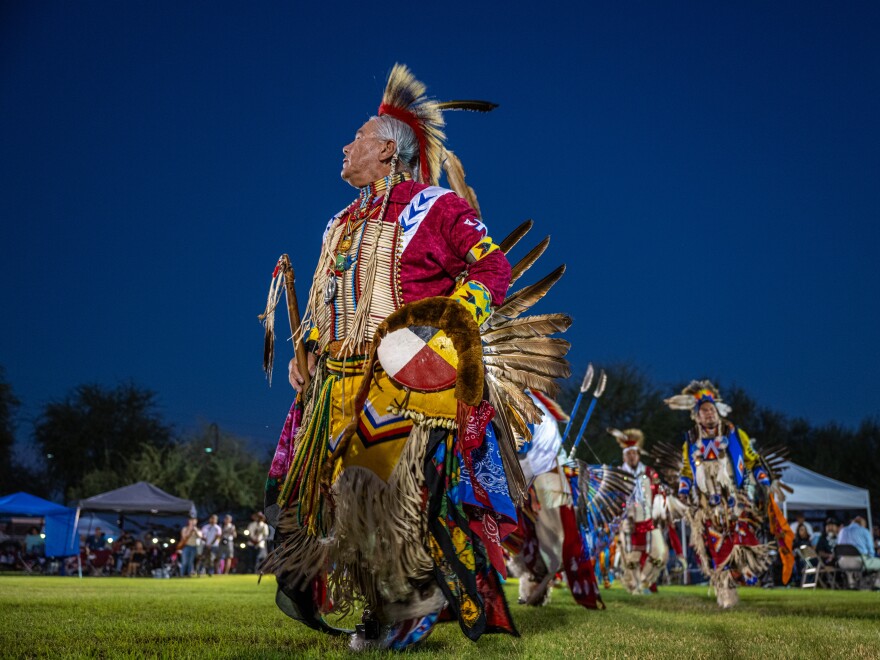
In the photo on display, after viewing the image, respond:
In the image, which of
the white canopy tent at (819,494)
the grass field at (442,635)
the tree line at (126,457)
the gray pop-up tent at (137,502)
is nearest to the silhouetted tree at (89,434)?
the tree line at (126,457)

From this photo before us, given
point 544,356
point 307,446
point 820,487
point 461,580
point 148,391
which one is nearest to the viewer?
point 461,580

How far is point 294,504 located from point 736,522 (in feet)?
19.1

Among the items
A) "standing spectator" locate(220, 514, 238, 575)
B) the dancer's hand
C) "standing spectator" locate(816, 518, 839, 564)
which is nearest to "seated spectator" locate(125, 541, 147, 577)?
"standing spectator" locate(220, 514, 238, 575)

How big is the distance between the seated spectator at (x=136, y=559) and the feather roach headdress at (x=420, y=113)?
16.2 meters

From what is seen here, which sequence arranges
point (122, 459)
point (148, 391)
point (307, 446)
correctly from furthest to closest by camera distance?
1. point (148, 391)
2. point (122, 459)
3. point (307, 446)

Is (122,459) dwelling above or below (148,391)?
below

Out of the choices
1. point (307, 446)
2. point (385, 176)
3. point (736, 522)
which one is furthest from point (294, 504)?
point (736, 522)

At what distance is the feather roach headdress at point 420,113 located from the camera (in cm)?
403

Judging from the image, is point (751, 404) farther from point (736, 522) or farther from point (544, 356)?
point (544, 356)

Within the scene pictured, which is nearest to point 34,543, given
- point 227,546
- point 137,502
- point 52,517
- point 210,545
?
point 52,517

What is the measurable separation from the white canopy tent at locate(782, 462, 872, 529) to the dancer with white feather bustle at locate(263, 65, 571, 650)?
16.5 m

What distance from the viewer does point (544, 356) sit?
3811 millimetres

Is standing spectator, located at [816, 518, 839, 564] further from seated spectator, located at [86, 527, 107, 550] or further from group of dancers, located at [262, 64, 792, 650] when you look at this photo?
seated spectator, located at [86, 527, 107, 550]

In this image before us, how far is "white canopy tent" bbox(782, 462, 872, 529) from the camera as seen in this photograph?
1834 centimetres
